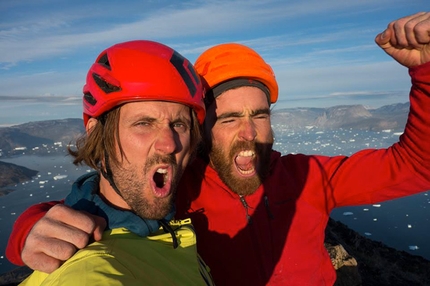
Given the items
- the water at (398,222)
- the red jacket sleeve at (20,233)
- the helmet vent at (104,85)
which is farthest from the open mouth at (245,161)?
the water at (398,222)

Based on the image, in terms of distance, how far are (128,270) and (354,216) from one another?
66.1 meters

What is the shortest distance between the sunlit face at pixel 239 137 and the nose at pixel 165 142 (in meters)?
1.09

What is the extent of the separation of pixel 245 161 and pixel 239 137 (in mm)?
304

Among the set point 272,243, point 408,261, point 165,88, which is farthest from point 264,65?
point 408,261

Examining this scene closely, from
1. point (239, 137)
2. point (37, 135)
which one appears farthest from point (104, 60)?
point (37, 135)

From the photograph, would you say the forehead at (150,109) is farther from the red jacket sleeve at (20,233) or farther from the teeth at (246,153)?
the red jacket sleeve at (20,233)

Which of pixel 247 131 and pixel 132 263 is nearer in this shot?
pixel 132 263

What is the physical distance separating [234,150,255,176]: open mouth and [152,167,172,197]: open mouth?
1048mm

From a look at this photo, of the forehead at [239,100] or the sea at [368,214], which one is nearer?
the forehead at [239,100]

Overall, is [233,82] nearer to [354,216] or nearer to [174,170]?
[174,170]

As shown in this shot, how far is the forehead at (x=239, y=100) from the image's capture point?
12.4 feet

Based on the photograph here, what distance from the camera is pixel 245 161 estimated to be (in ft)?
12.6

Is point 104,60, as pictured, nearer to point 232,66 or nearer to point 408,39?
point 232,66

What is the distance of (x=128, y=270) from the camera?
1770mm
